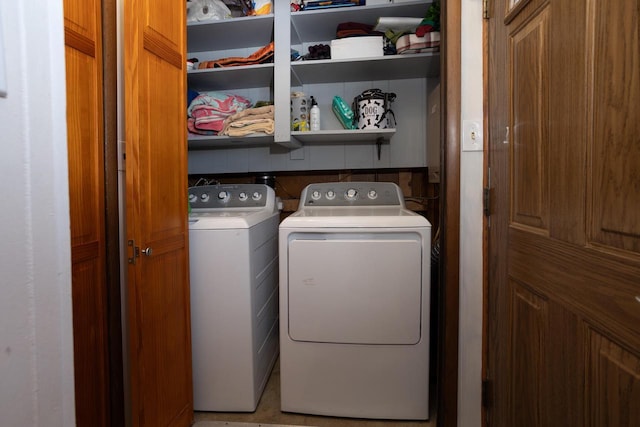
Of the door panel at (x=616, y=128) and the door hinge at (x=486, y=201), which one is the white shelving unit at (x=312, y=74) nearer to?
the door hinge at (x=486, y=201)

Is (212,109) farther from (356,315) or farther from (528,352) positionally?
(528,352)

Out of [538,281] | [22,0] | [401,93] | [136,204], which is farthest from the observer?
[401,93]

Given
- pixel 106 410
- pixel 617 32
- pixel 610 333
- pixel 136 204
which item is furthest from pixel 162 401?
pixel 617 32

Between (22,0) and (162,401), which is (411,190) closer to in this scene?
(162,401)

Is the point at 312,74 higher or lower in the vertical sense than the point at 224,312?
higher

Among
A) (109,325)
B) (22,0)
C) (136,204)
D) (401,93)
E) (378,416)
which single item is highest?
(401,93)

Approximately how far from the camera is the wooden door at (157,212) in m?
1.06

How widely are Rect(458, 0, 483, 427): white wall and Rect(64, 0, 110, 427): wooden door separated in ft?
4.34

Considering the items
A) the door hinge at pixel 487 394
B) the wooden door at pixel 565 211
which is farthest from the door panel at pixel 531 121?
the door hinge at pixel 487 394

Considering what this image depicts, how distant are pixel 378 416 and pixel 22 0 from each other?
1.72m

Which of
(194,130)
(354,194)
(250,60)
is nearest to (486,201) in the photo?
(354,194)

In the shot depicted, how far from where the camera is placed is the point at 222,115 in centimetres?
202

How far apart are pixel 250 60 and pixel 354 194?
41.6 inches

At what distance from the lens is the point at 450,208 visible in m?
1.21
